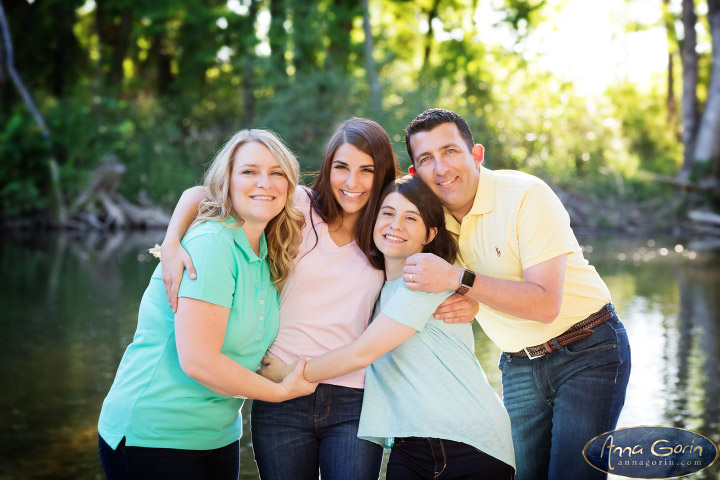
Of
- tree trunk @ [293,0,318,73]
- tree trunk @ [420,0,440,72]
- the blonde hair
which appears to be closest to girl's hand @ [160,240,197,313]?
the blonde hair

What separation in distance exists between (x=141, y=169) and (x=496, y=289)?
1962 cm

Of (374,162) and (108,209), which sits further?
(108,209)

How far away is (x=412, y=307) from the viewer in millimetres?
2844

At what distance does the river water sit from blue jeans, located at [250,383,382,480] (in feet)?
6.82

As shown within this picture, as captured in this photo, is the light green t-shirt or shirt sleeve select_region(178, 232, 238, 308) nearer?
shirt sleeve select_region(178, 232, 238, 308)

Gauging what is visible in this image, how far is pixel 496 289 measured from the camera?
3.00 meters

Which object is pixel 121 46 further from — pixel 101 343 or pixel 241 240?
pixel 241 240

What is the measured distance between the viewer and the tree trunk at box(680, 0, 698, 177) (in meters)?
23.9

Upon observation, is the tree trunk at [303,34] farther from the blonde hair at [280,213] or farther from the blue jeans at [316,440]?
the blue jeans at [316,440]

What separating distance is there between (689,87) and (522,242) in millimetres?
23643

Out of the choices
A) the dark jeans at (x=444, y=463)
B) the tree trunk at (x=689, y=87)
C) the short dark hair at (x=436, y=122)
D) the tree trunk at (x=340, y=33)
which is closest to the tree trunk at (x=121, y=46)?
the tree trunk at (x=340, y=33)

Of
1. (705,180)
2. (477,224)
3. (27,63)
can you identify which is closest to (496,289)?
(477,224)

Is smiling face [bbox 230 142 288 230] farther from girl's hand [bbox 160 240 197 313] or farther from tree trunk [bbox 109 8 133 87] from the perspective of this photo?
tree trunk [bbox 109 8 133 87]

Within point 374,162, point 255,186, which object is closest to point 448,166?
point 374,162
